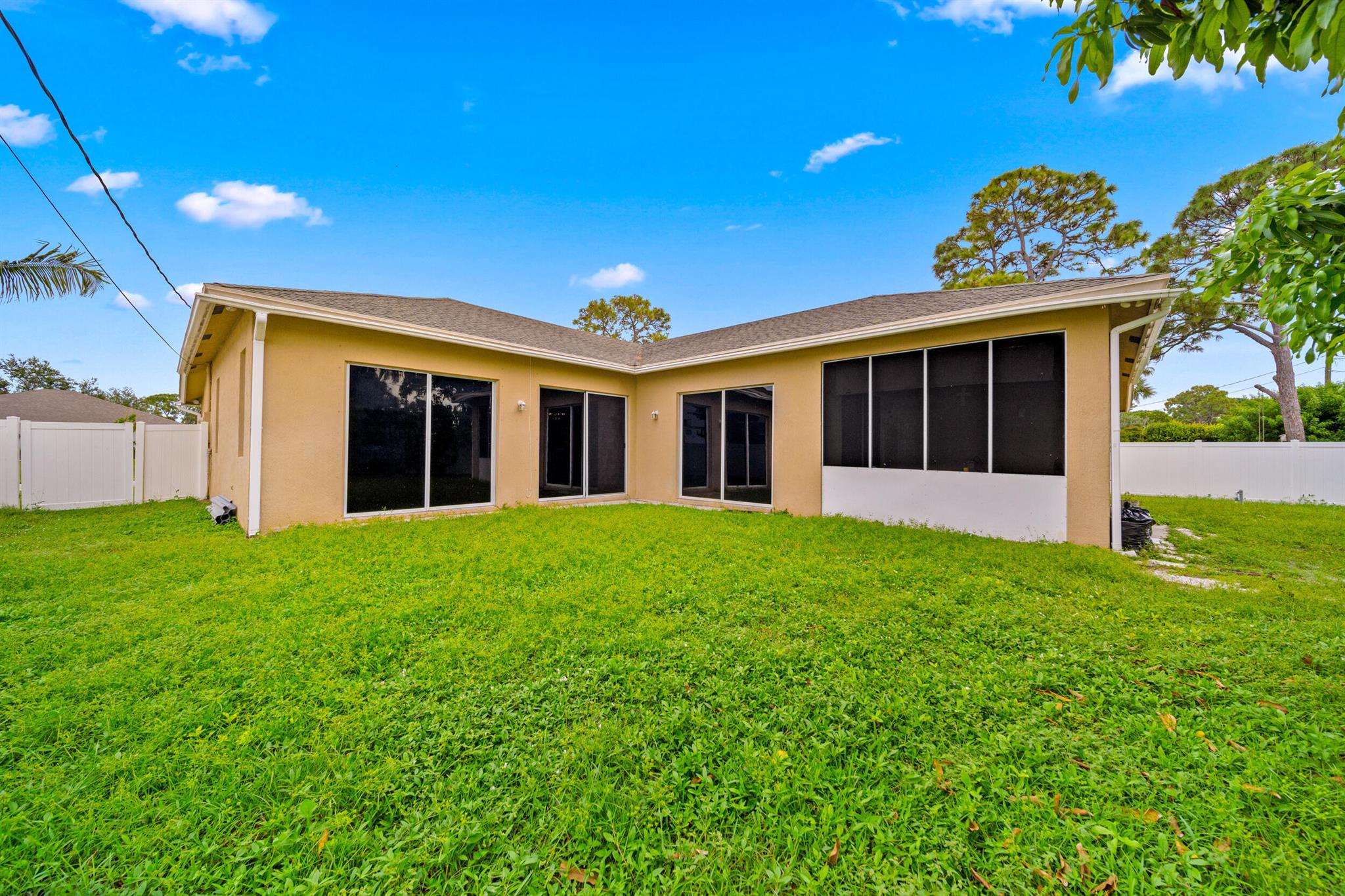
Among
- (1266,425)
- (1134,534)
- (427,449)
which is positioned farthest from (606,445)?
(1266,425)

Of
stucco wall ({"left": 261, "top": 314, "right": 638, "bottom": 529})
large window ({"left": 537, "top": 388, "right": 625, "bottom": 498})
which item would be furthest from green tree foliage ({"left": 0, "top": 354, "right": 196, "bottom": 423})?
large window ({"left": 537, "top": 388, "right": 625, "bottom": 498})

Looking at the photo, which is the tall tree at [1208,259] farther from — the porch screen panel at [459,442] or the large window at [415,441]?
the large window at [415,441]

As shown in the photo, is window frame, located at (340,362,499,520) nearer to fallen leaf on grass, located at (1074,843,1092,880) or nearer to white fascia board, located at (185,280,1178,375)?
white fascia board, located at (185,280,1178,375)

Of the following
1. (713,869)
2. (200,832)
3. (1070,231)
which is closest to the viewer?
(713,869)

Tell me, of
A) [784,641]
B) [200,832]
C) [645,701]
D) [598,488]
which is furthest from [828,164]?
[200,832]

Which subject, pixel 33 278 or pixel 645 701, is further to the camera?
pixel 33 278

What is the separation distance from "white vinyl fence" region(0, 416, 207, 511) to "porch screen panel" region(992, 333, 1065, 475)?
13.7 meters

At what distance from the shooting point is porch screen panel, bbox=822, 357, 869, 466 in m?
6.90

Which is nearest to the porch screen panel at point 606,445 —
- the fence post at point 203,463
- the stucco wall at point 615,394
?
the stucco wall at point 615,394

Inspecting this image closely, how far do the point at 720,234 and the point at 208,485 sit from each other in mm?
12260

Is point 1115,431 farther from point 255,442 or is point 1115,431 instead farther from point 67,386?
point 67,386

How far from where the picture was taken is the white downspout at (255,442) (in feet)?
18.2

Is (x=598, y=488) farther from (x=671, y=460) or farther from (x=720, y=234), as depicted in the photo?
(x=720, y=234)

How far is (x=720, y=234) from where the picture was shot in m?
12.1
